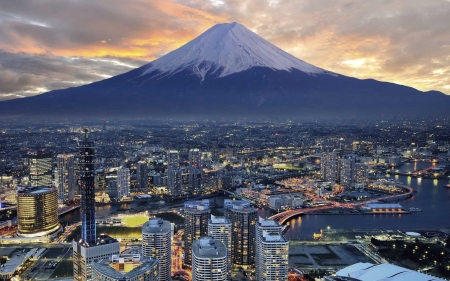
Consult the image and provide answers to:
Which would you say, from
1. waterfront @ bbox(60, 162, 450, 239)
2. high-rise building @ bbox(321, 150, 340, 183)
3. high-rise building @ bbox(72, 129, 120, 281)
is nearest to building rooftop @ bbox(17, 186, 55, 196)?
waterfront @ bbox(60, 162, 450, 239)

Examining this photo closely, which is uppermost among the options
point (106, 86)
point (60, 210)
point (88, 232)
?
point (106, 86)

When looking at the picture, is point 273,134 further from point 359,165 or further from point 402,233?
point 402,233

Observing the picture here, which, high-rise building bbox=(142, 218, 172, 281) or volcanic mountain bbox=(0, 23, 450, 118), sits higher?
volcanic mountain bbox=(0, 23, 450, 118)

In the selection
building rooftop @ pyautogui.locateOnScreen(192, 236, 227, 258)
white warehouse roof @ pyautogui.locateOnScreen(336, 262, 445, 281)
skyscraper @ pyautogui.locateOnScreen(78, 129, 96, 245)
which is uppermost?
skyscraper @ pyautogui.locateOnScreen(78, 129, 96, 245)

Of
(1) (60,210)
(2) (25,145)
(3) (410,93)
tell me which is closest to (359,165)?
(1) (60,210)

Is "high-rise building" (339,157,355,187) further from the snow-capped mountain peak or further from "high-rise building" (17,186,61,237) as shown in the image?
the snow-capped mountain peak

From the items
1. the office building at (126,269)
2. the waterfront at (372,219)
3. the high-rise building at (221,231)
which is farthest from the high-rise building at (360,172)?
the office building at (126,269)
